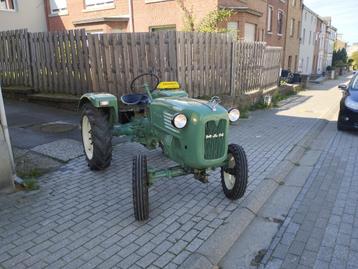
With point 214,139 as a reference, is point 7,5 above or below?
above

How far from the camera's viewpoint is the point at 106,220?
3436 millimetres

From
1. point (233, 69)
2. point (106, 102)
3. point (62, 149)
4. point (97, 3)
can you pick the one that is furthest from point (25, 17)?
point (106, 102)

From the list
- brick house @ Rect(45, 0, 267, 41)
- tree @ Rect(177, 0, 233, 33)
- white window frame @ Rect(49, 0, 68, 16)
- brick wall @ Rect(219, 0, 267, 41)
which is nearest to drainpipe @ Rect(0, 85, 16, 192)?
tree @ Rect(177, 0, 233, 33)

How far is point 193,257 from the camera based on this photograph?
111 inches

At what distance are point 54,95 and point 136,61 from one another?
280cm

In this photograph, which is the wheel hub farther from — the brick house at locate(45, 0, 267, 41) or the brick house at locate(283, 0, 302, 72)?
the brick house at locate(283, 0, 302, 72)

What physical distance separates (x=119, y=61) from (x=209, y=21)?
6.29 m

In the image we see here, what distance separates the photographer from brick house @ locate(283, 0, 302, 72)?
24.2 metres

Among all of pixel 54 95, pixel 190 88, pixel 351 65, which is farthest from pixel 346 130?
pixel 351 65

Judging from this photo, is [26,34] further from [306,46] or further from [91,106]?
[306,46]

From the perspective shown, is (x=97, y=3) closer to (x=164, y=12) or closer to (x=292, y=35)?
(x=164, y=12)

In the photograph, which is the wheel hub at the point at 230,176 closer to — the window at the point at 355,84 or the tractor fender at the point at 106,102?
the tractor fender at the point at 106,102

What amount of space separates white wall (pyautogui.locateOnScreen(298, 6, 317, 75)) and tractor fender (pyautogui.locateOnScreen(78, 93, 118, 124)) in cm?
2806

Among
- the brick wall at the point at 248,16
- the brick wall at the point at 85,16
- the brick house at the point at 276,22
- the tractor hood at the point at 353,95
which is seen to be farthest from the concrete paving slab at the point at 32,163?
the brick house at the point at 276,22
